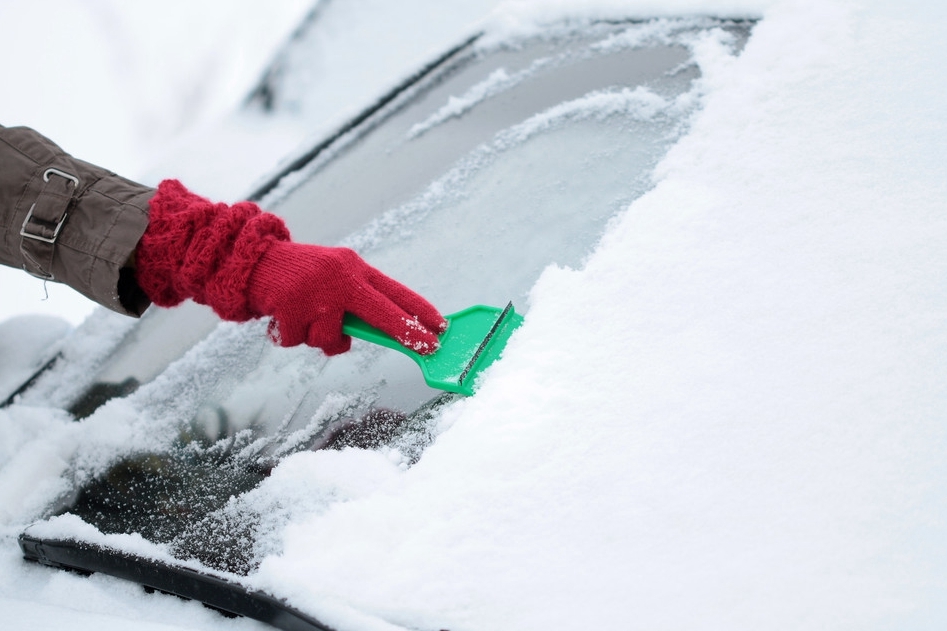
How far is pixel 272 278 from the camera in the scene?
4.40 ft

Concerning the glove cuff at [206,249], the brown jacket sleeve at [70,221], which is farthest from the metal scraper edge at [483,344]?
the brown jacket sleeve at [70,221]

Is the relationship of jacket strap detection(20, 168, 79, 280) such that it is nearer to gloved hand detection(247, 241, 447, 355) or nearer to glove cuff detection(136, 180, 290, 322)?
glove cuff detection(136, 180, 290, 322)

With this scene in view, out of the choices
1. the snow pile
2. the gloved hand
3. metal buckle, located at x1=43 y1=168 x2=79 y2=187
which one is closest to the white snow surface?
the snow pile

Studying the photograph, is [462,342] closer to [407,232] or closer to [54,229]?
[407,232]

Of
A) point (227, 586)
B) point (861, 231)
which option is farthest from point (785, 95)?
point (227, 586)

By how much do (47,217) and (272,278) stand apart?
45 centimetres

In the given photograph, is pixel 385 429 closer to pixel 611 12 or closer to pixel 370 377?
pixel 370 377

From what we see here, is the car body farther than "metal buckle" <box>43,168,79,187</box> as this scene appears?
No

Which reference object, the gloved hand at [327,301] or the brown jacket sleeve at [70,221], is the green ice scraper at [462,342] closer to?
the gloved hand at [327,301]

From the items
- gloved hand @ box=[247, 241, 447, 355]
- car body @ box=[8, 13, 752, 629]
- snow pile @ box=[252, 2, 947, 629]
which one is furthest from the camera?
gloved hand @ box=[247, 241, 447, 355]

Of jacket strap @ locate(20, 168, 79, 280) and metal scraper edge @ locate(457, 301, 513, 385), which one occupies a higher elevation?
metal scraper edge @ locate(457, 301, 513, 385)

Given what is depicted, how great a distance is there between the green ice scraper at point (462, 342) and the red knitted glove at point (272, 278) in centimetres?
2

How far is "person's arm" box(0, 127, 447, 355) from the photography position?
4.37ft

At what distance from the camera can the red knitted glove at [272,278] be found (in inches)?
52.2
